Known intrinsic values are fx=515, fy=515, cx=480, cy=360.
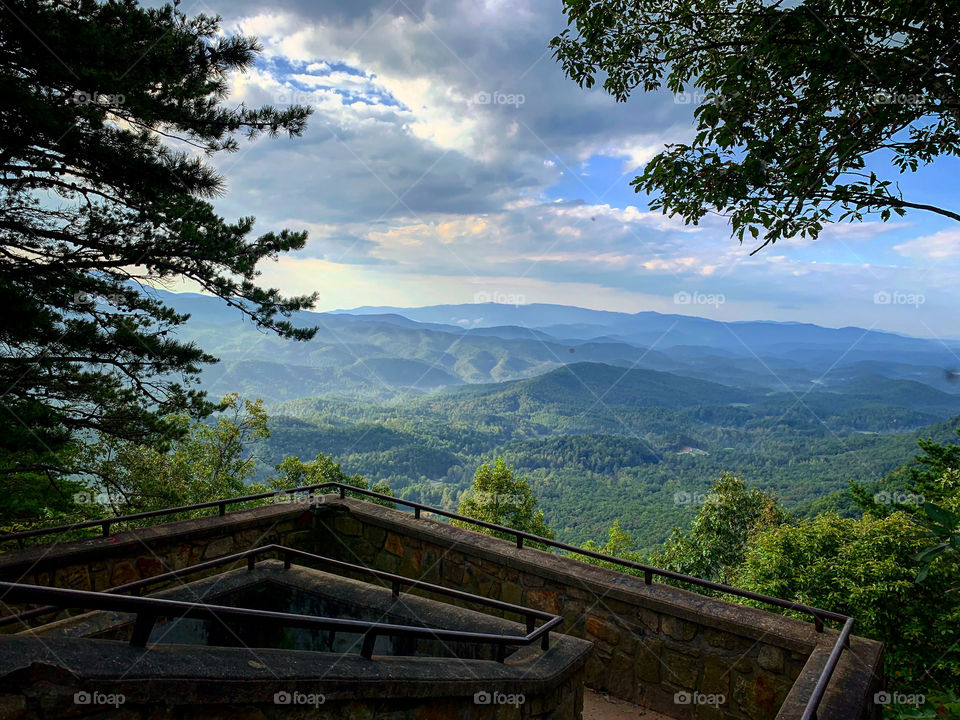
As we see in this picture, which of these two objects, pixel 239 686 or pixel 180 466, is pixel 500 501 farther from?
pixel 239 686

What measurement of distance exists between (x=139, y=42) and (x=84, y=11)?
1.79ft

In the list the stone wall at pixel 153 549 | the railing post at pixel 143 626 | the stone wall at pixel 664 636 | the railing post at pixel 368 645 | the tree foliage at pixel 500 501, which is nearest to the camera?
the railing post at pixel 143 626

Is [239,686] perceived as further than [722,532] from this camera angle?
No

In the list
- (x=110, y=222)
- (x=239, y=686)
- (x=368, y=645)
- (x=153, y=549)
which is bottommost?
(x=153, y=549)

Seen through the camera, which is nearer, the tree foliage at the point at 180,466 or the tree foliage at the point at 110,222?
the tree foliage at the point at 110,222

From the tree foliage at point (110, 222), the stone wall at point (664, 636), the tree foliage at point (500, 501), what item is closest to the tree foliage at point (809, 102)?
the stone wall at point (664, 636)

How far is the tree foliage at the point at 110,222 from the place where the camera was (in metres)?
5.47

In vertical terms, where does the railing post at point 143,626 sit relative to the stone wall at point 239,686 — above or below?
above

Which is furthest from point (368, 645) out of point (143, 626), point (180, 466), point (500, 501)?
point (500, 501)

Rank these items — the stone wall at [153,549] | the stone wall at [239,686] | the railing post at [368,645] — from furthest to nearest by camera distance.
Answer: the stone wall at [153,549] → the railing post at [368,645] → the stone wall at [239,686]

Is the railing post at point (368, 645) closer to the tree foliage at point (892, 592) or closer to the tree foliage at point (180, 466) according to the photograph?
the tree foliage at point (892, 592)

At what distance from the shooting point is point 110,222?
664 centimetres

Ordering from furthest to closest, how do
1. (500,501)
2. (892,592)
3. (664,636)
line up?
(500,501) < (892,592) < (664,636)

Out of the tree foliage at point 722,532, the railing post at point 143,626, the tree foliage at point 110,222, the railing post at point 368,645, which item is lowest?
the tree foliage at point 722,532
